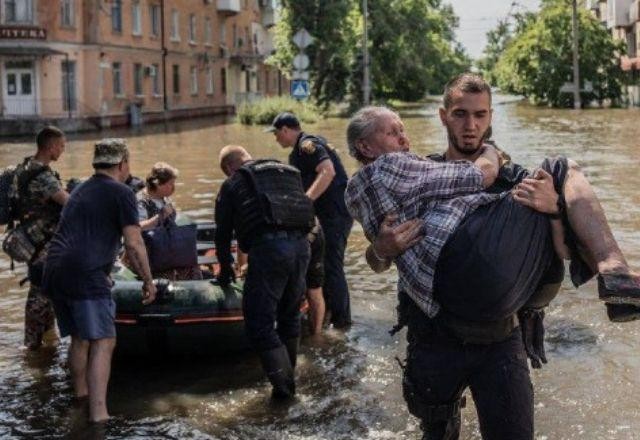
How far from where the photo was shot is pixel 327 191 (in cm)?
768

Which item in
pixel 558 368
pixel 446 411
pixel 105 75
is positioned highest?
pixel 105 75

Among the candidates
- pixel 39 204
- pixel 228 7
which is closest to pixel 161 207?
pixel 39 204

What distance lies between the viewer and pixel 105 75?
4262 centimetres

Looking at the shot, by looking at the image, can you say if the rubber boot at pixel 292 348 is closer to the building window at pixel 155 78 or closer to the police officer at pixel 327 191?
the police officer at pixel 327 191

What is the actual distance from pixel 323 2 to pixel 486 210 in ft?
154

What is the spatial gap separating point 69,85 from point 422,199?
39.2 m

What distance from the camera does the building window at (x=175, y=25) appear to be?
2031 inches

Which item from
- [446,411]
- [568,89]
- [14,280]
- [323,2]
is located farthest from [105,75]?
[446,411]

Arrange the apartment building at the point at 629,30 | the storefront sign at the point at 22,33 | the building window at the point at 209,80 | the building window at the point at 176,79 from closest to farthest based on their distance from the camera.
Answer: the storefront sign at the point at 22,33, the building window at the point at 176,79, the apartment building at the point at 629,30, the building window at the point at 209,80

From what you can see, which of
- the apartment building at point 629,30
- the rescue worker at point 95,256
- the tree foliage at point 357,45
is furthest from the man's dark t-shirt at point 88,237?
the apartment building at point 629,30

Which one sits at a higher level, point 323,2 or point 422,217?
point 323,2

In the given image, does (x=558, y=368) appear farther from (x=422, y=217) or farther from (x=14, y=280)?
(x=14, y=280)

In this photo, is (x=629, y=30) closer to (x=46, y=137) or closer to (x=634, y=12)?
(x=634, y=12)

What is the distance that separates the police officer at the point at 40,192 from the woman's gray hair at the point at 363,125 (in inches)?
138
